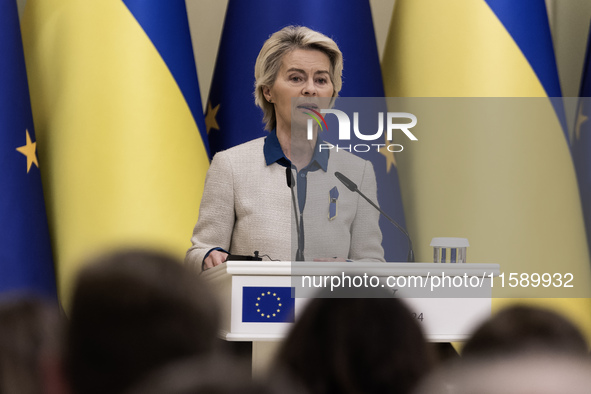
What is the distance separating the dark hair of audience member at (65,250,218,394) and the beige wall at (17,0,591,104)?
13.5 ft

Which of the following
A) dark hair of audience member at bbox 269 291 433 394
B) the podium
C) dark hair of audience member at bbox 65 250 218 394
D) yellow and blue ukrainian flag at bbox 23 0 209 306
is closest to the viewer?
dark hair of audience member at bbox 65 250 218 394

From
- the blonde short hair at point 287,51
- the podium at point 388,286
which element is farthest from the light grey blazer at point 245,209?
the podium at point 388,286

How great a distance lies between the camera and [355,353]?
1.09 metres

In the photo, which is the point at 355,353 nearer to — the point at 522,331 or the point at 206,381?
the point at 522,331

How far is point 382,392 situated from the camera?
106 cm

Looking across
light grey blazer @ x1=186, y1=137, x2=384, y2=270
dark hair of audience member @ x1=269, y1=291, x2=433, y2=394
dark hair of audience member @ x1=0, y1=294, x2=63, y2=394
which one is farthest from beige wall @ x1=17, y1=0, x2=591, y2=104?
dark hair of audience member @ x1=269, y1=291, x2=433, y2=394

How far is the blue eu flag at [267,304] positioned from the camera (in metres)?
1.98

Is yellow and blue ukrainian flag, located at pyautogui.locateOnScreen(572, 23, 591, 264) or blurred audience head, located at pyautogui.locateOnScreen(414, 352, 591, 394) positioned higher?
yellow and blue ukrainian flag, located at pyautogui.locateOnScreen(572, 23, 591, 264)

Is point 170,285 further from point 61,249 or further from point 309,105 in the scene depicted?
point 61,249

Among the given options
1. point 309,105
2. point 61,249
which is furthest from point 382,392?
point 61,249

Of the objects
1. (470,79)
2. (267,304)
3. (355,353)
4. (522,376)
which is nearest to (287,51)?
(267,304)

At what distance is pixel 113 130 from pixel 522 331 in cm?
319

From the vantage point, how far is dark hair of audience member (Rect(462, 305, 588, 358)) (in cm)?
102

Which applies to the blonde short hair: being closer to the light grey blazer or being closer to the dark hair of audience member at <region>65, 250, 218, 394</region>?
the light grey blazer
